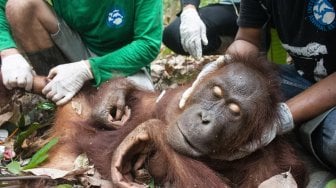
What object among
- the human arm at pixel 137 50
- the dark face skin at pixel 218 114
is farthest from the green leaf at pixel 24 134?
the dark face skin at pixel 218 114

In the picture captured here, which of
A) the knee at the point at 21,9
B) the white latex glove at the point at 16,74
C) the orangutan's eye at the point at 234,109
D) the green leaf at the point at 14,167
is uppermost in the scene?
the knee at the point at 21,9

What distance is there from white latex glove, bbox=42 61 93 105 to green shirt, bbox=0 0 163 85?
8 cm

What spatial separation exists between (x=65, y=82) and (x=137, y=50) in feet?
1.48

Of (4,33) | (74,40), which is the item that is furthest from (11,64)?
(74,40)

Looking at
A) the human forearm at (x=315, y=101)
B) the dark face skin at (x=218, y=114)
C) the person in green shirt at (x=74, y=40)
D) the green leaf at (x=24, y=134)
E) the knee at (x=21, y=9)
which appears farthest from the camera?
the knee at (x=21, y=9)

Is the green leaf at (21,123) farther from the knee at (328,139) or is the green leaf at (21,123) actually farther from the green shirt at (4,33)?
the knee at (328,139)

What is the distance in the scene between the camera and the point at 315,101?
252cm

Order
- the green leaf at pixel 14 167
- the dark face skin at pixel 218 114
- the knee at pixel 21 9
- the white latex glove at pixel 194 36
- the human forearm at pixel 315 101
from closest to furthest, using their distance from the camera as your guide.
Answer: the dark face skin at pixel 218 114
the green leaf at pixel 14 167
the human forearm at pixel 315 101
the knee at pixel 21 9
the white latex glove at pixel 194 36

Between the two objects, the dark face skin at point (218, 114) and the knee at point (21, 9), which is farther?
the knee at point (21, 9)

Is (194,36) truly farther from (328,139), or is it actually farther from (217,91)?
(328,139)

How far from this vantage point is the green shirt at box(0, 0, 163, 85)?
121 inches

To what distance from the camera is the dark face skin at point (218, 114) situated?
2.25 meters

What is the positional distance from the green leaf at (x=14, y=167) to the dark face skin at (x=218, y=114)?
2.21 ft

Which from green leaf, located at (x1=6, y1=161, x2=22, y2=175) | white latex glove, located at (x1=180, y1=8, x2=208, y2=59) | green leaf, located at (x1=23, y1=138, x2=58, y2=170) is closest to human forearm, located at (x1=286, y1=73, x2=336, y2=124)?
white latex glove, located at (x1=180, y1=8, x2=208, y2=59)
